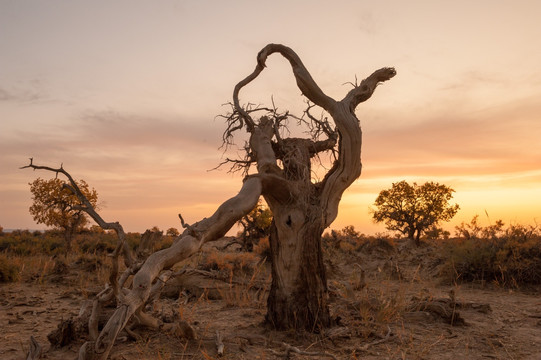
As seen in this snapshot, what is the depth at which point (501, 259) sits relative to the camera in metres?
12.4

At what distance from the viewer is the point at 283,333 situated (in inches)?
266

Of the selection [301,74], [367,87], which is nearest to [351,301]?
[367,87]

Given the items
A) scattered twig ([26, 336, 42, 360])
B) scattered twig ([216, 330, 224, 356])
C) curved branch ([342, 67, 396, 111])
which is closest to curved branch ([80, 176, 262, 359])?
scattered twig ([26, 336, 42, 360])

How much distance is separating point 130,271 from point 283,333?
2.59 m

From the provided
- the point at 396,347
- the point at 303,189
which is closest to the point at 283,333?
the point at 396,347

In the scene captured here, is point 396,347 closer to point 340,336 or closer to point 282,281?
point 340,336

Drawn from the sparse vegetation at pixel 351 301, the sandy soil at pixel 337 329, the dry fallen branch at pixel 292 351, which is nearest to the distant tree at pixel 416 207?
the sparse vegetation at pixel 351 301

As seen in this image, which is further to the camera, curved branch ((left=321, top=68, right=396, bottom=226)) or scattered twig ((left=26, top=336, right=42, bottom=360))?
curved branch ((left=321, top=68, right=396, bottom=226))

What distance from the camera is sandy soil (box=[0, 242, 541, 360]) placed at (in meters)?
6.15

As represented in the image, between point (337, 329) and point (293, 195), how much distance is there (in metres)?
2.30

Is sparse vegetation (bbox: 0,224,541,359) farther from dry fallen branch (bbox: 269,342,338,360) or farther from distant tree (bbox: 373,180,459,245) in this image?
distant tree (bbox: 373,180,459,245)

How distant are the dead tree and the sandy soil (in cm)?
48

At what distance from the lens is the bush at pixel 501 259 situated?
1202cm

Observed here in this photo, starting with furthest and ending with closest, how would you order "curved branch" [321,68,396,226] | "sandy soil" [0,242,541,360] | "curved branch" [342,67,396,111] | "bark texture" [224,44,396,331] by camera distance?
"curved branch" [342,67,396,111]
"curved branch" [321,68,396,226]
"bark texture" [224,44,396,331]
"sandy soil" [0,242,541,360]
